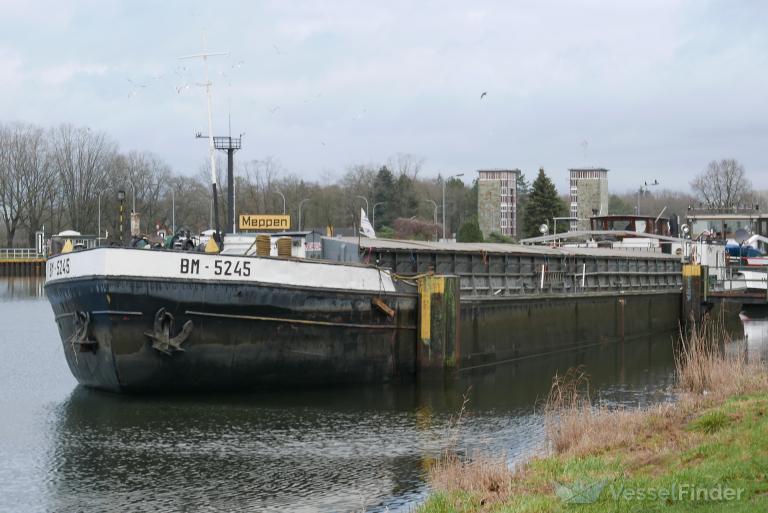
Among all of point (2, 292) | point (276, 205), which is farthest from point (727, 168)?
point (2, 292)

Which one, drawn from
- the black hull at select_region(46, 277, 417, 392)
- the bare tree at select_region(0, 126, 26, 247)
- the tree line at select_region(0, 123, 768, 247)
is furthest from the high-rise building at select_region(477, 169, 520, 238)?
the black hull at select_region(46, 277, 417, 392)

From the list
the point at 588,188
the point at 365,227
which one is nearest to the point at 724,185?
the point at 588,188

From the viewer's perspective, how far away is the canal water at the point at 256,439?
11.9 m

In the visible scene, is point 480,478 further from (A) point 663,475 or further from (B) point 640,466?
(A) point 663,475

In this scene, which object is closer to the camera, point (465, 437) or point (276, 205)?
point (465, 437)

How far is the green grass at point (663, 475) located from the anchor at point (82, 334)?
9.32 metres

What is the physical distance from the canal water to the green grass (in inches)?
55.5

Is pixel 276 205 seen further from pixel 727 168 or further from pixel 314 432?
pixel 314 432

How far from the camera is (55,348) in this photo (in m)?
27.0

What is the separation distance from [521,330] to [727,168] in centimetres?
7493

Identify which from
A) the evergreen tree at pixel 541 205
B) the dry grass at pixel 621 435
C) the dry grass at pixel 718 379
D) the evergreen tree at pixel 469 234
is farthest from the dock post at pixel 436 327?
the evergreen tree at pixel 541 205

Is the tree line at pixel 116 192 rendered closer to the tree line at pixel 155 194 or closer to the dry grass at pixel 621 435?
the tree line at pixel 155 194

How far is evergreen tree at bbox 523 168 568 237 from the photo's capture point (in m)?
68.7

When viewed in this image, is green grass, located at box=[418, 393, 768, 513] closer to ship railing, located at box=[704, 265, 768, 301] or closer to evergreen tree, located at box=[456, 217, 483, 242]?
ship railing, located at box=[704, 265, 768, 301]
